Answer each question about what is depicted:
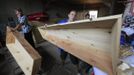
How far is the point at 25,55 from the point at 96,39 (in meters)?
1.22

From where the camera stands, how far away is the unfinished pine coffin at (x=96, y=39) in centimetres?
138

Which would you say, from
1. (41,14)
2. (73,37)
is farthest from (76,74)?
(41,14)

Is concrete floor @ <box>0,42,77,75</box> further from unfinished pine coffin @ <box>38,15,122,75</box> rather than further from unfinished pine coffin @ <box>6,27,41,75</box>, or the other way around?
unfinished pine coffin @ <box>38,15,122,75</box>

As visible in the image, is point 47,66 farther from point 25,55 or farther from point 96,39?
point 96,39

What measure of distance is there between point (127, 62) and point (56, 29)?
0.88 meters

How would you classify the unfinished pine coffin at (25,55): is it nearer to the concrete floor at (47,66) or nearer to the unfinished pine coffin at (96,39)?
the unfinished pine coffin at (96,39)

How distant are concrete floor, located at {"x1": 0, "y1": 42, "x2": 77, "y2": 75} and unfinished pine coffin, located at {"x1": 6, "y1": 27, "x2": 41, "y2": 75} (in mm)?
725

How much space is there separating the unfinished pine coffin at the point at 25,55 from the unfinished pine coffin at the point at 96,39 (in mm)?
500

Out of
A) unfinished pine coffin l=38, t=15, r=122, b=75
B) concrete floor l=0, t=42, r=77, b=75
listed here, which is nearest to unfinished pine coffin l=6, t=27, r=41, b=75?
unfinished pine coffin l=38, t=15, r=122, b=75

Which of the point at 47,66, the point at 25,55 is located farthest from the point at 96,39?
the point at 47,66

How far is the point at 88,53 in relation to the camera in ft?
5.78

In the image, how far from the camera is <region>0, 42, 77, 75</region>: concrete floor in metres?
3.33

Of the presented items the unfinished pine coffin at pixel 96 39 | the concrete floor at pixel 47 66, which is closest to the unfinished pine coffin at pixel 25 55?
the unfinished pine coffin at pixel 96 39

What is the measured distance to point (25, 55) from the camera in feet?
7.97
